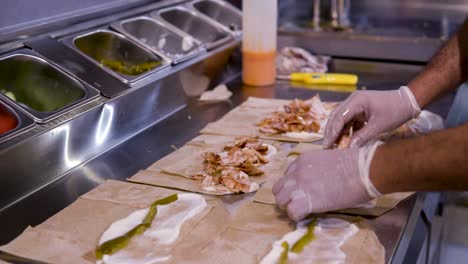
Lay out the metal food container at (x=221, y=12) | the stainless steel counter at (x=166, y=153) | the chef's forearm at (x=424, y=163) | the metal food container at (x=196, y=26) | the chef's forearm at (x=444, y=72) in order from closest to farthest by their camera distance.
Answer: the chef's forearm at (x=424, y=163) → the stainless steel counter at (x=166, y=153) → the chef's forearm at (x=444, y=72) → the metal food container at (x=196, y=26) → the metal food container at (x=221, y=12)

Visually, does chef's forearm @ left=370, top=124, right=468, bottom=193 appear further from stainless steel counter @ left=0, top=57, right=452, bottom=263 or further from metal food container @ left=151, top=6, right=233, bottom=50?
metal food container @ left=151, top=6, right=233, bottom=50

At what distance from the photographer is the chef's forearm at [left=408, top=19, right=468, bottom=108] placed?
180 cm

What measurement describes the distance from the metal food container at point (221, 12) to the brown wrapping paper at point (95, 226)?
4.83 ft

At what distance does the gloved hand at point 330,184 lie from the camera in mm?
1306

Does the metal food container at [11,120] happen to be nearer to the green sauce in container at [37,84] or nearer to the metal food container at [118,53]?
the green sauce in container at [37,84]

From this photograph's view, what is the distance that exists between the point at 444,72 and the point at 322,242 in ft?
2.78

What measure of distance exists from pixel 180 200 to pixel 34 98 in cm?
75

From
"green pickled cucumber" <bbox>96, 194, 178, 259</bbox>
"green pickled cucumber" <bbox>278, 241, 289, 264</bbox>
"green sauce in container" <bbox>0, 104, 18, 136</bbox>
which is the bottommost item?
"green pickled cucumber" <bbox>278, 241, 289, 264</bbox>

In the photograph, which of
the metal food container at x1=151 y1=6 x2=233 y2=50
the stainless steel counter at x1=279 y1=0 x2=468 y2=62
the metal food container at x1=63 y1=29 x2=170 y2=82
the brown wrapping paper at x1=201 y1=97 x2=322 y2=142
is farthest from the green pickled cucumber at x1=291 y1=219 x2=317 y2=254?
the stainless steel counter at x1=279 y1=0 x2=468 y2=62

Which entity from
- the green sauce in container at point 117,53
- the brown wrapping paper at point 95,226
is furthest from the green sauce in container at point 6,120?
the green sauce in container at point 117,53

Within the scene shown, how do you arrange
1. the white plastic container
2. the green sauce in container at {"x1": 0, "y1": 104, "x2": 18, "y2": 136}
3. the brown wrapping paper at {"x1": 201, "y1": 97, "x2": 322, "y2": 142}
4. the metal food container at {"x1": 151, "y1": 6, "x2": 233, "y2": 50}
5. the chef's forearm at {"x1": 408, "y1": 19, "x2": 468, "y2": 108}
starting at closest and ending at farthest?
the green sauce in container at {"x1": 0, "y1": 104, "x2": 18, "y2": 136} → the chef's forearm at {"x1": 408, "y1": 19, "x2": 468, "y2": 108} → the brown wrapping paper at {"x1": 201, "y1": 97, "x2": 322, "y2": 142} → the white plastic container → the metal food container at {"x1": 151, "y1": 6, "x2": 233, "y2": 50}

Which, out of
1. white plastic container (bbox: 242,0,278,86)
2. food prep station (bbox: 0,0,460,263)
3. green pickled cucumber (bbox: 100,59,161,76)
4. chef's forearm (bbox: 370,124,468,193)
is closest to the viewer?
chef's forearm (bbox: 370,124,468,193)

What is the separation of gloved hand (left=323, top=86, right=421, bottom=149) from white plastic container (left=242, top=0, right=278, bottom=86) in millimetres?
720

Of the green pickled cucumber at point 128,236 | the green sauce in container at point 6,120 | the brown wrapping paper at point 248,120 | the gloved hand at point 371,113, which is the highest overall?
the green sauce in container at point 6,120
